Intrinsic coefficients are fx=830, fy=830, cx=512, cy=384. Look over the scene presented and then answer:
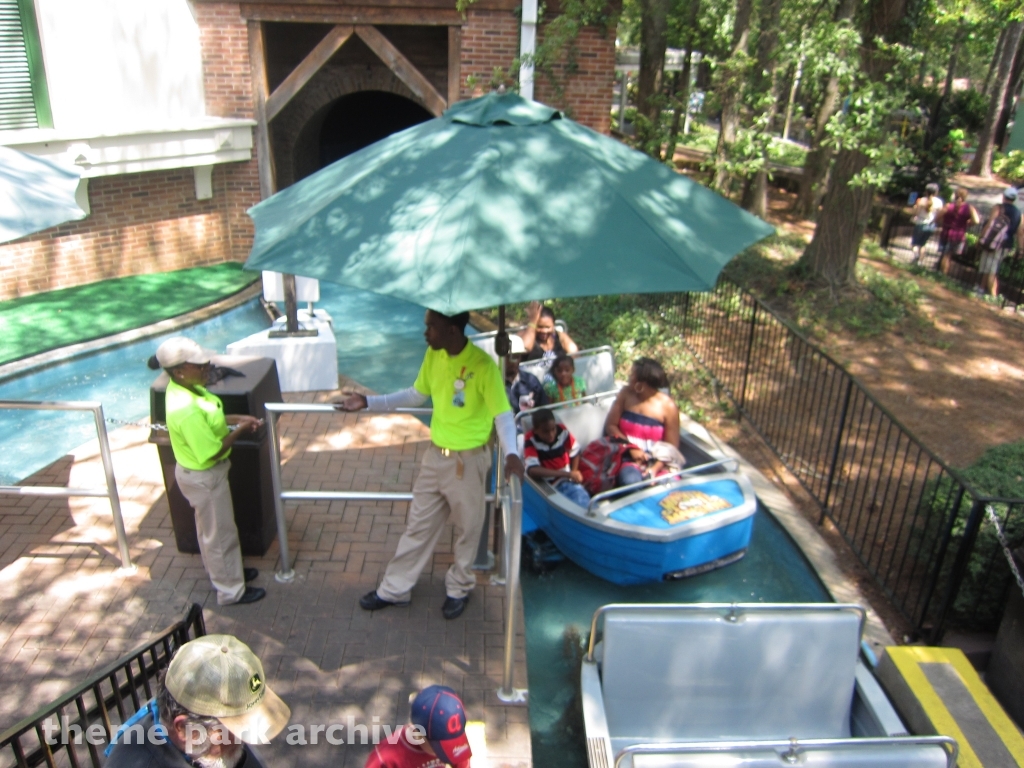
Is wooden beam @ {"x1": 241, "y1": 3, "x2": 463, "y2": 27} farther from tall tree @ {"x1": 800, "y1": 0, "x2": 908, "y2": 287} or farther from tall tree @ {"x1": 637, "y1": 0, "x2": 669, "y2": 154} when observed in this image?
tall tree @ {"x1": 800, "y1": 0, "x2": 908, "y2": 287}

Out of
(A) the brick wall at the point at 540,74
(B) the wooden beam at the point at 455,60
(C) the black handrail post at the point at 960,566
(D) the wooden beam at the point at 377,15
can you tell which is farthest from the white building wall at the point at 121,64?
(C) the black handrail post at the point at 960,566

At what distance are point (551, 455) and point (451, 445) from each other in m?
1.85

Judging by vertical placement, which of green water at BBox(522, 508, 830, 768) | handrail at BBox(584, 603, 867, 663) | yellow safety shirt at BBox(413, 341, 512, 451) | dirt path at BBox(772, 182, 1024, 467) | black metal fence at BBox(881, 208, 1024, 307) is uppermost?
yellow safety shirt at BBox(413, 341, 512, 451)

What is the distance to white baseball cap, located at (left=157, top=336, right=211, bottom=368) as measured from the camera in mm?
3811

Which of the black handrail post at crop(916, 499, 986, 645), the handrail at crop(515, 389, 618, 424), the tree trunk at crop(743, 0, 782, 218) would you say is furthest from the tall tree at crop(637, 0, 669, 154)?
the black handrail post at crop(916, 499, 986, 645)

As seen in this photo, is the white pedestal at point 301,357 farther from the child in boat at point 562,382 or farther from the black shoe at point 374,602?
the black shoe at point 374,602

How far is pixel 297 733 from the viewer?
12.0ft

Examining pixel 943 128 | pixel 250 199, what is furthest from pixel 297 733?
pixel 943 128

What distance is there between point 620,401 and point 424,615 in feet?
7.55

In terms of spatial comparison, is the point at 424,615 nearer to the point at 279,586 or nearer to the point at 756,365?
the point at 279,586

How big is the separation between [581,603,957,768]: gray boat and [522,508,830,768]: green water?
509 mm

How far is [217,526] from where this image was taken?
423cm

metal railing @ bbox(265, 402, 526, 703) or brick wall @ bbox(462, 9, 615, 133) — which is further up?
brick wall @ bbox(462, 9, 615, 133)

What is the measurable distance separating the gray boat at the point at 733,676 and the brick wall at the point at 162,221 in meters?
9.40
